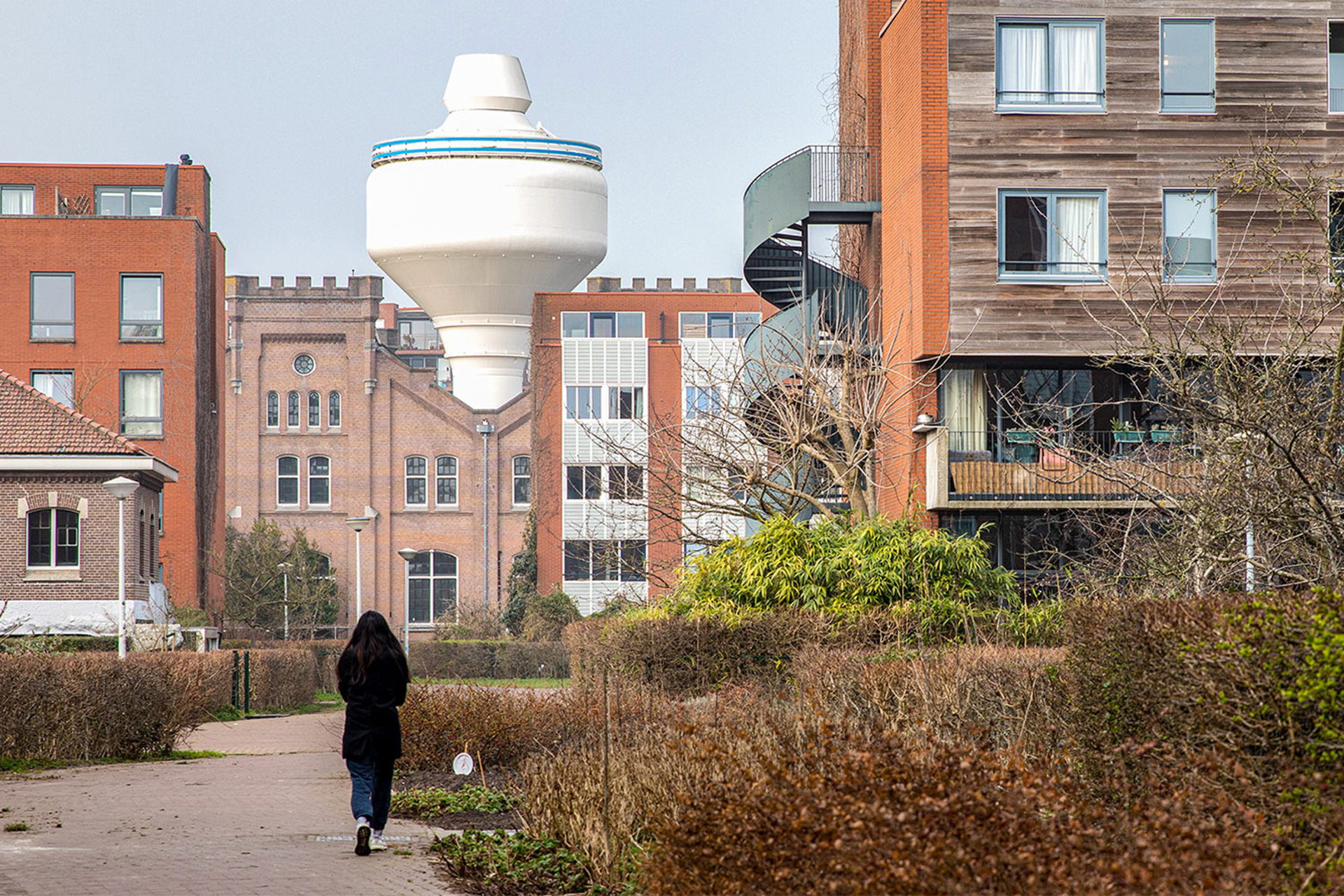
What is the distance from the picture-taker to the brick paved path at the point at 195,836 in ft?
32.8

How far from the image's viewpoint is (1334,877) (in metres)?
6.16

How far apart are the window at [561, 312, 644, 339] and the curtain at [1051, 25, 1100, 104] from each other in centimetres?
4119

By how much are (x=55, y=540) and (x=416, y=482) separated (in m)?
36.3

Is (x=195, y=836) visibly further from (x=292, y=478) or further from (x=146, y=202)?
(x=292, y=478)

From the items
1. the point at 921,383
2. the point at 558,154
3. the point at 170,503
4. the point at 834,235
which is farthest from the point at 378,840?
the point at 558,154

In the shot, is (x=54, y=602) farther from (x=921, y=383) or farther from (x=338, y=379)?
(x=338, y=379)

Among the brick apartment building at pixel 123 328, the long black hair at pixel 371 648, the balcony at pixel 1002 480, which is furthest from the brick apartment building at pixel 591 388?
the long black hair at pixel 371 648

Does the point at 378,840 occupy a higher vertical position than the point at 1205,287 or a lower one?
lower

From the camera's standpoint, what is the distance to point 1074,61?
29234 millimetres

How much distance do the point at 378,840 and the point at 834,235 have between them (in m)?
27.6

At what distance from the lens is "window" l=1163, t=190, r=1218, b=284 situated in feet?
94.4

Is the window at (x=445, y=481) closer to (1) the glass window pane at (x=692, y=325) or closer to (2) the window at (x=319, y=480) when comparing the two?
(2) the window at (x=319, y=480)

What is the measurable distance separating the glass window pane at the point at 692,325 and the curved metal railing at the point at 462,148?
30.3ft

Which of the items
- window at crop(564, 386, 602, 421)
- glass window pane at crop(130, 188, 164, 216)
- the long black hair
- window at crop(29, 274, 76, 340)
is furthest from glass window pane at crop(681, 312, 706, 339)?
the long black hair
